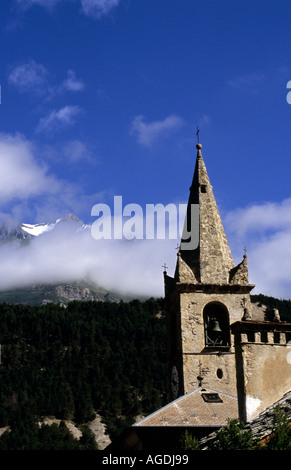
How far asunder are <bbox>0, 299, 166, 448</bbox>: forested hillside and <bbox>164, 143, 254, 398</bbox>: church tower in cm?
4400

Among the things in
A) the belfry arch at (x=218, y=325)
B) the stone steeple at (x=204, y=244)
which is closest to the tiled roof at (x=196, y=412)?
the belfry arch at (x=218, y=325)

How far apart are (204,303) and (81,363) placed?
210 feet

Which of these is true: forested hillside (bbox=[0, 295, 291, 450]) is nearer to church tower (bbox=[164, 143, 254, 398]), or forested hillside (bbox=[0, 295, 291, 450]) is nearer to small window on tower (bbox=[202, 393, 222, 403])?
church tower (bbox=[164, 143, 254, 398])

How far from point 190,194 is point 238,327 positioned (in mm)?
15876

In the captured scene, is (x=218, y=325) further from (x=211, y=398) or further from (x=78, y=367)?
(x=78, y=367)

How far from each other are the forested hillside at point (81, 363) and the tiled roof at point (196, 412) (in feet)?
163

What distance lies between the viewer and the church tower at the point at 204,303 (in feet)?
94.2

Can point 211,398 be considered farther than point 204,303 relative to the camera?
No

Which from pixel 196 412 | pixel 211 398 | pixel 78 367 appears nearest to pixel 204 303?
pixel 211 398

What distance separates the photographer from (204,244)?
103ft

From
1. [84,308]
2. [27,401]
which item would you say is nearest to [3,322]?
[84,308]

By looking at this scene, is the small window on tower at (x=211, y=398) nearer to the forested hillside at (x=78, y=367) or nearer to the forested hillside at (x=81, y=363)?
the forested hillside at (x=78, y=367)

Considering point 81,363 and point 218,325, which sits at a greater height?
point 218,325
